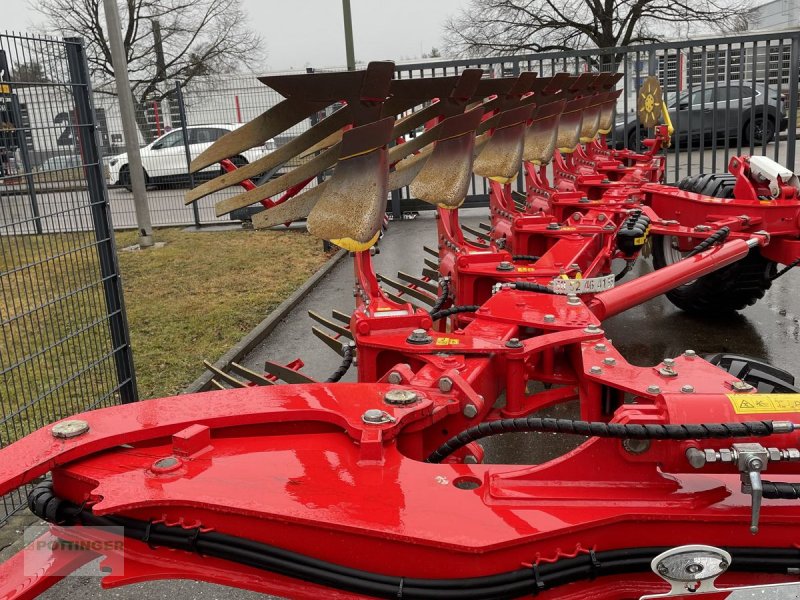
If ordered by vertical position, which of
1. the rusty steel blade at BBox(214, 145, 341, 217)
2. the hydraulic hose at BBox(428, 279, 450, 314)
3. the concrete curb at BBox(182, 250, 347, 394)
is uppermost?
the rusty steel blade at BBox(214, 145, 341, 217)

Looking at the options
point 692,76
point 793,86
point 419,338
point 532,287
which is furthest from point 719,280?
point 692,76

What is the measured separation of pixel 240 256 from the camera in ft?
29.2

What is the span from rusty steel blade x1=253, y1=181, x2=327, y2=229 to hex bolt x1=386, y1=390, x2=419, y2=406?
0.90 meters

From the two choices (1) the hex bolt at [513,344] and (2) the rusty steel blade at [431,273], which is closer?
(1) the hex bolt at [513,344]

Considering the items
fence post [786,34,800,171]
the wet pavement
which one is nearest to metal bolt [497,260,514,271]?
the wet pavement

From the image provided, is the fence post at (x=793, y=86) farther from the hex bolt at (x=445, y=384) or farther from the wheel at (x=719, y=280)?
the hex bolt at (x=445, y=384)

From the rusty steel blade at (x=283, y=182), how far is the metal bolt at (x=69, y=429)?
95 centimetres

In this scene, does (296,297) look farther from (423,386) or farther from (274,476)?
(274,476)

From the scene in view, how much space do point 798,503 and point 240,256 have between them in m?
7.74

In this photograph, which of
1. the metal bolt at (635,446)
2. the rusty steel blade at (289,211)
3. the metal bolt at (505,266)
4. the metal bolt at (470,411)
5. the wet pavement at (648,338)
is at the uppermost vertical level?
the rusty steel blade at (289,211)

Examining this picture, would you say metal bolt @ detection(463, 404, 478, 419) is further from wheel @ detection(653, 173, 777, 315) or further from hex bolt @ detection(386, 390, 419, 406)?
wheel @ detection(653, 173, 777, 315)

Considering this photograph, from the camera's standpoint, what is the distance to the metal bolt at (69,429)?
6.53 ft

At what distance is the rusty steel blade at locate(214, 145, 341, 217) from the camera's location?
2.61 meters

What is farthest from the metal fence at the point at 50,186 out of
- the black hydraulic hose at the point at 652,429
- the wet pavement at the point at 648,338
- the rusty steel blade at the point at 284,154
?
the black hydraulic hose at the point at 652,429
